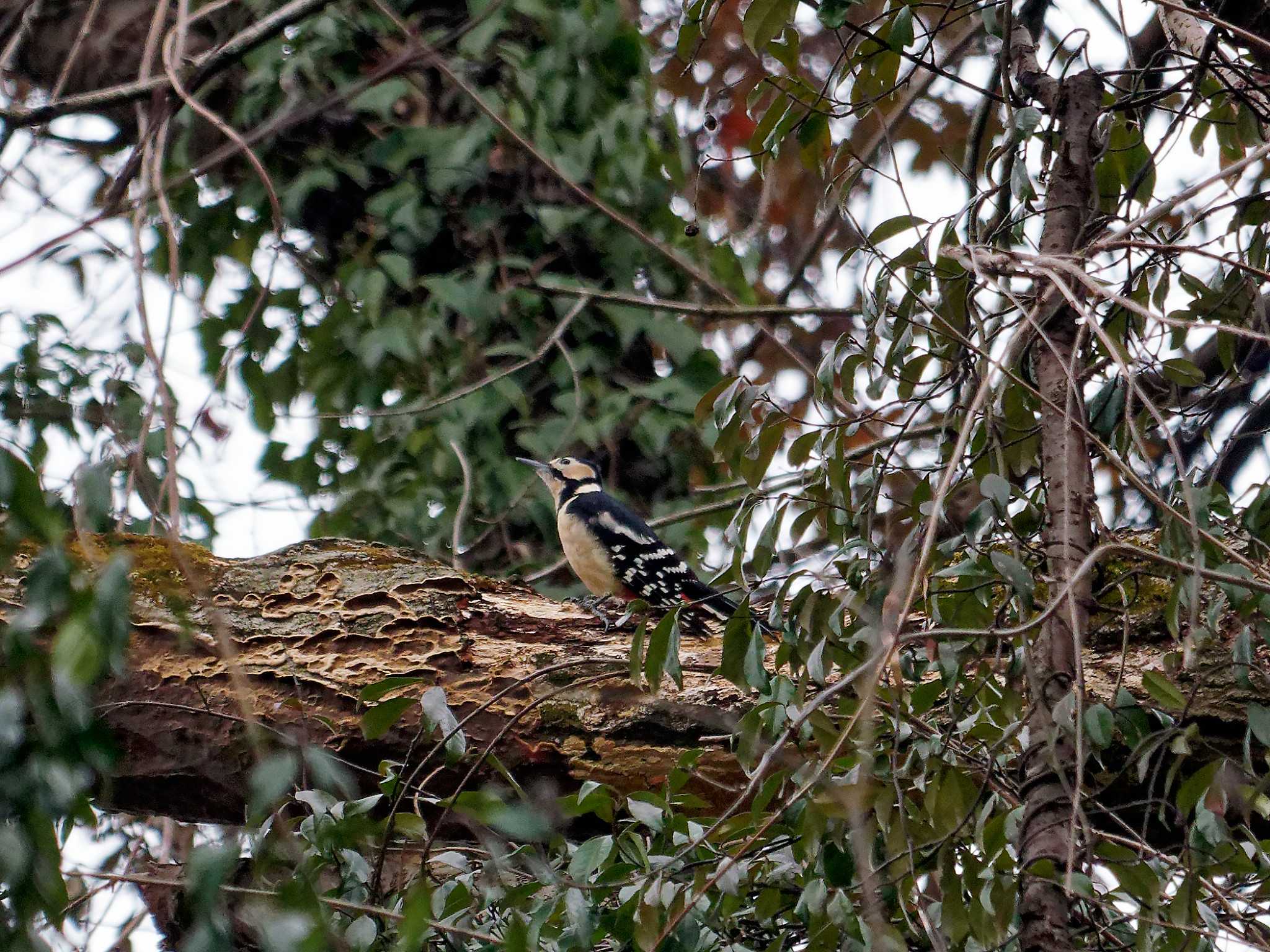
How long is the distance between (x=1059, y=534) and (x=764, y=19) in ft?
3.10

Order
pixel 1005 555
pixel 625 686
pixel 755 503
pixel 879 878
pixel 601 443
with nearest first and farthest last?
pixel 1005 555 < pixel 879 878 < pixel 755 503 < pixel 625 686 < pixel 601 443

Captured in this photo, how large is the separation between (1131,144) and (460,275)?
120 inches

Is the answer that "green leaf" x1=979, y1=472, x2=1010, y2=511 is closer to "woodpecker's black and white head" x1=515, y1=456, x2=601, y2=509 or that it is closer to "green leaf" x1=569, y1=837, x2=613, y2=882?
"green leaf" x1=569, y1=837, x2=613, y2=882

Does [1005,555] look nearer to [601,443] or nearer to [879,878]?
[879,878]

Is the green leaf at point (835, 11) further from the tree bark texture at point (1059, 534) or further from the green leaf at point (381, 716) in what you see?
the green leaf at point (381, 716)

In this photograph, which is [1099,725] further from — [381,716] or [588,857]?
[381,716]

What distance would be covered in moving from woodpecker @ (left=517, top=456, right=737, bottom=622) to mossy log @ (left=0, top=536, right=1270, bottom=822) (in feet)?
4.72

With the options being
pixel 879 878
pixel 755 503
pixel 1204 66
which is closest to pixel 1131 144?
A: pixel 1204 66

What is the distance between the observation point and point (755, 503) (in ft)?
7.36

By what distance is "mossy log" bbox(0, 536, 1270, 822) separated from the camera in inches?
104

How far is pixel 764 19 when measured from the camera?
2141 mm

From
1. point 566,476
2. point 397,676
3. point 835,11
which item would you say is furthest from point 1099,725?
point 566,476

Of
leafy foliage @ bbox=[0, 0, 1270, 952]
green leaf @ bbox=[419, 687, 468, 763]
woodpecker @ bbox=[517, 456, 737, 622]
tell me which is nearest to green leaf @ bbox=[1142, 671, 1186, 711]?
leafy foliage @ bbox=[0, 0, 1270, 952]

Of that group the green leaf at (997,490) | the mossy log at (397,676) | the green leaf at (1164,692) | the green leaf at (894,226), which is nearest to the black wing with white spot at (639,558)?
the mossy log at (397,676)
